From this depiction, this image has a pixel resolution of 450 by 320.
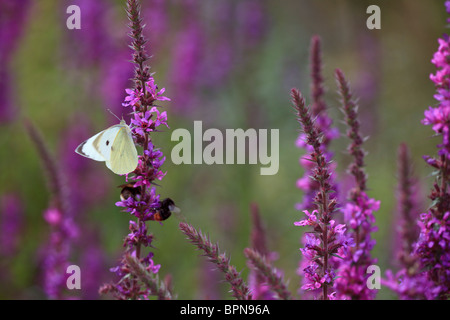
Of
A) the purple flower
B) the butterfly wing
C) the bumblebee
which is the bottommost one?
the purple flower

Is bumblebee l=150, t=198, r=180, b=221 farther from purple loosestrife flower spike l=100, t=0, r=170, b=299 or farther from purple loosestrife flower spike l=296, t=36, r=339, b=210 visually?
purple loosestrife flower spike l=296, t=36, r=339, b=210

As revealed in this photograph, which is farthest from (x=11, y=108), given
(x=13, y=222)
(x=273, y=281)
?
(x=273, y=281)

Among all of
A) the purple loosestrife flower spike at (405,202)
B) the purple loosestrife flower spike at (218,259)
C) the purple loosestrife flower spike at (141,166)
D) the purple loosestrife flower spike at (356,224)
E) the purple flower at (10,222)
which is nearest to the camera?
the purple loosestrife flower spike at (218,259)

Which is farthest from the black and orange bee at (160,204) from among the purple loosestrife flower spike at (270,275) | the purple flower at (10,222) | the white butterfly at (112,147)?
the purple flower at (10,222)

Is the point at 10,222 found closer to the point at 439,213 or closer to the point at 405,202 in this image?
the point at 405,202

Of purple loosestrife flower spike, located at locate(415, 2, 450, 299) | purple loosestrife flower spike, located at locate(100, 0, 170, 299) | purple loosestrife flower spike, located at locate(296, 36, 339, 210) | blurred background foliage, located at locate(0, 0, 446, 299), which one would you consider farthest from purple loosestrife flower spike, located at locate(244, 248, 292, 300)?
blurred background foliage, located at locate(0, 0, 446, 299)

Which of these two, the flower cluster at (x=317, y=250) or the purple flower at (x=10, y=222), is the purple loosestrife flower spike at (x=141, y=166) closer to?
the flower cluster at (x=317, y=250)

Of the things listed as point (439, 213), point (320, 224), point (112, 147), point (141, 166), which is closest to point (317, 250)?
point (320, 224)
